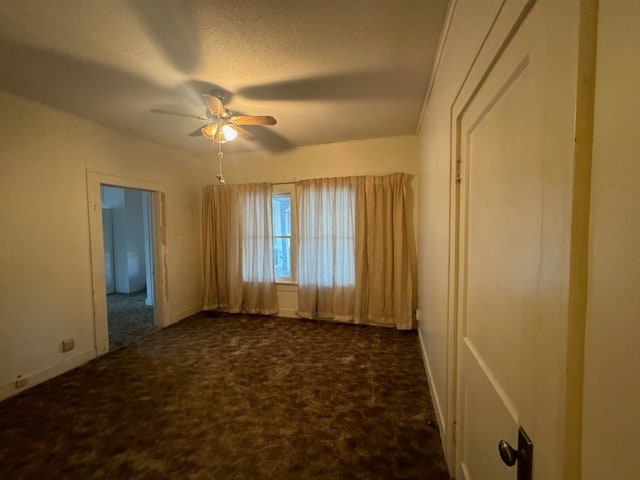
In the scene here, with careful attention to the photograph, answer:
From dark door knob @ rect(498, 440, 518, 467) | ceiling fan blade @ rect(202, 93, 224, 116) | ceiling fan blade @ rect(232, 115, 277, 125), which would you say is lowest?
dark door knob @ rect(498, 440, 518, 467)

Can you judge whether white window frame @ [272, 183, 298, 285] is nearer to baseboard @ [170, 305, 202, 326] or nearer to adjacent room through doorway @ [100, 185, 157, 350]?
baseboard @ [170, 305, 202, 326]

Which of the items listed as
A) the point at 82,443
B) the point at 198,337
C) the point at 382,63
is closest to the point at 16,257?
the point at 82,443

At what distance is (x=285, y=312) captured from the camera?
3.86 metres

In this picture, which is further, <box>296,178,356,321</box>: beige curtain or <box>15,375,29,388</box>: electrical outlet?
<box>296,178,356,321</box>: beige curtain

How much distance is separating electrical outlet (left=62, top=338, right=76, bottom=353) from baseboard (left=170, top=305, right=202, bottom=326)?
1.17m

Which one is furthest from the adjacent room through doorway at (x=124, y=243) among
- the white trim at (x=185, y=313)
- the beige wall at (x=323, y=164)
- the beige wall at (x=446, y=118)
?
the beige wall at (x=446, y=118)

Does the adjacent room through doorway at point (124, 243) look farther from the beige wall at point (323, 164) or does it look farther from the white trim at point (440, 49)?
the white trim at point (440, 49)

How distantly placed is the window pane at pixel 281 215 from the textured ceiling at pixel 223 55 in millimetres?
1439

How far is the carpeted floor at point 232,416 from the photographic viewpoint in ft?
4.79

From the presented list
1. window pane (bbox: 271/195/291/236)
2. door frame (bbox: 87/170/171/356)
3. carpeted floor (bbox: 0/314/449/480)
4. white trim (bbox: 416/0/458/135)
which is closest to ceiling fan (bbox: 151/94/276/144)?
door frame (bbox: 87/170/171/356)

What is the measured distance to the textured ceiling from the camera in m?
1.37

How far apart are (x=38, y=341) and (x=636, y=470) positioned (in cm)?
352

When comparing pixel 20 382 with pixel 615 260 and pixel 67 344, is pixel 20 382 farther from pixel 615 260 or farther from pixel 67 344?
pixel 615 260

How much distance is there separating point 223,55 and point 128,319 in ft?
13.0
